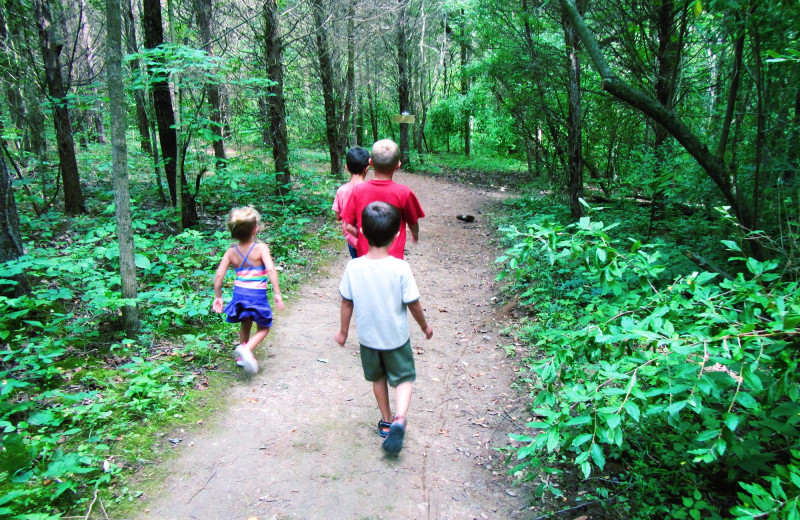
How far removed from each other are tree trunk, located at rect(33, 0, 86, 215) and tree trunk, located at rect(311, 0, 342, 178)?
5.42 m

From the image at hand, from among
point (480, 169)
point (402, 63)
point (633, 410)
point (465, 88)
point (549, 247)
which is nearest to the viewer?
point (633, 410)

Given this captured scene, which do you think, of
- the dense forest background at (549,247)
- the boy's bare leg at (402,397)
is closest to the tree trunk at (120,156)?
the dense forest background at (549,247)

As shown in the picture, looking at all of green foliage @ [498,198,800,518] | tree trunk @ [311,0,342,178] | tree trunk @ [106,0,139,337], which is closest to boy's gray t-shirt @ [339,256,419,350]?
green foliage @ [498,198,800,518]

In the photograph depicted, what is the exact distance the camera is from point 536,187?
38.6 ft

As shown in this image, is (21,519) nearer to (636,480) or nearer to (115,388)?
(115,388)

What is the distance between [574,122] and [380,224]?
21.9 ft

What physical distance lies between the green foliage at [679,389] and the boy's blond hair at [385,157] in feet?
4.76

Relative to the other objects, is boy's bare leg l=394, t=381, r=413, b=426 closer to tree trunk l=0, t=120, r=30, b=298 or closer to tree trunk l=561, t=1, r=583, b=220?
tree trunk l=0, t=120, r=30, b=298

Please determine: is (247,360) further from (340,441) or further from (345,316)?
(345,316)

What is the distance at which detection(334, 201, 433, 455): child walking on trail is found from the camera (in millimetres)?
2953

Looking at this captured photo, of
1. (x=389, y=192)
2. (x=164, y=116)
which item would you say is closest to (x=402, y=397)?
(x=389, y=192)

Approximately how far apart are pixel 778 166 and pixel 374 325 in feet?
12.9

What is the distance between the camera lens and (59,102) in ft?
28.1

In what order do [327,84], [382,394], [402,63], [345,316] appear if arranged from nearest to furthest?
[345,316]
[382,394]
[327,84]
[402,63]
